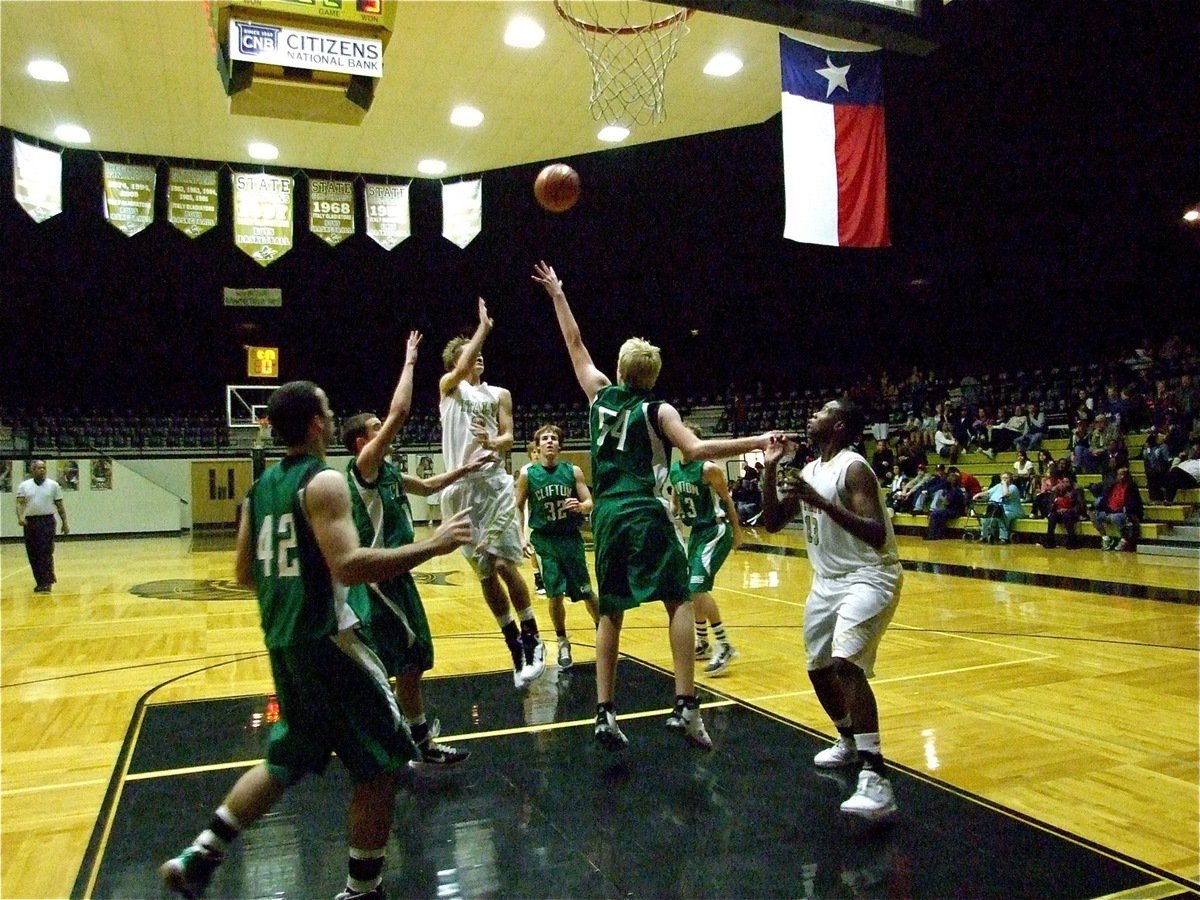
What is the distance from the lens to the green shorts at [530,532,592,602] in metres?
5.93

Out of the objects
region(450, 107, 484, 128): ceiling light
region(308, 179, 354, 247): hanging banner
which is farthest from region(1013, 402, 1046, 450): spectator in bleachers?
region(308, 179, 354, 247): hanging banner

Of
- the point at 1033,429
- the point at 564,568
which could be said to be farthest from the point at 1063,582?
the point at 1033,429

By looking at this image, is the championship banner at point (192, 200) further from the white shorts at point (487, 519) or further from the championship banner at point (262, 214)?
the white shorts at point (487, 519)

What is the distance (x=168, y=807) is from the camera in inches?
137

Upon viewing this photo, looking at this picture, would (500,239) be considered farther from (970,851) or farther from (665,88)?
(970,851)

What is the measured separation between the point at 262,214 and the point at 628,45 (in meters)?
6.74

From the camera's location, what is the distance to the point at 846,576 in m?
3.54

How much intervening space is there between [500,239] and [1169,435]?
44.7ft

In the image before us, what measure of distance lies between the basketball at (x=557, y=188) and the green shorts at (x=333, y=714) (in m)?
3.89

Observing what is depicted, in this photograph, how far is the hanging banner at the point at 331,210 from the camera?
14.2 meters

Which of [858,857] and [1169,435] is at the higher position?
[1169,435]

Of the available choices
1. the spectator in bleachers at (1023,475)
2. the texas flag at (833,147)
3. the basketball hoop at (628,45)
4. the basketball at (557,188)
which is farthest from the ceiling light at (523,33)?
the spectator in bleachers at (1023,475)

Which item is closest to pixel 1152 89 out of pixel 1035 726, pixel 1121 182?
pixel 1121 182

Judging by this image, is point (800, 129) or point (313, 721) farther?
point (800, 129)
